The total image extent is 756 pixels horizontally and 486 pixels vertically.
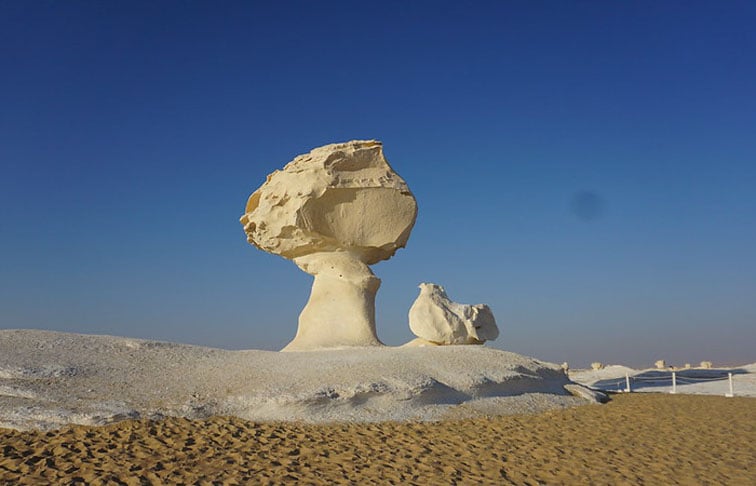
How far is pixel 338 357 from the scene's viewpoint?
417 inches

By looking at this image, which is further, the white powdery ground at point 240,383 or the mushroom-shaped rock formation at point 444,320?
the mushroom-shaped rock formation at point 444,320

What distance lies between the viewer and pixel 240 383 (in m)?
8.85

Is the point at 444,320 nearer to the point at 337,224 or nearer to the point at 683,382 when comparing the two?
the point at 337,224

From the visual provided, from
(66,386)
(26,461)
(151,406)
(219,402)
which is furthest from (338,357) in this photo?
(26,461)

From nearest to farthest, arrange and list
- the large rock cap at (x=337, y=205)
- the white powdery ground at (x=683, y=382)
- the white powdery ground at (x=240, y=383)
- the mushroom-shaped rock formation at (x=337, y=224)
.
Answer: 1. the white powdery ground at (x=240, y=383)
2. the mushroom-shaped rock formation at (x=337, y=224)
3. the large rock cap at (x=337, y=205)
4. the white powdery ground at (x=683, y=382)

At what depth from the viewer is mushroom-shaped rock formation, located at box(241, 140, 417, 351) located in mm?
14680

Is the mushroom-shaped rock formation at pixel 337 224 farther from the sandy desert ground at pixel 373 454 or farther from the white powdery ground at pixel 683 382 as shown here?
the white powdery ground at pixel 683 382

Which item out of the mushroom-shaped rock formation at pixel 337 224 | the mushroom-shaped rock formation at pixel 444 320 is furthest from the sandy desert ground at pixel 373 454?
the mushroom-shaped rock formation at pixel 337 224

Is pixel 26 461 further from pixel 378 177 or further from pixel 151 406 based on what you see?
pixel 378 177

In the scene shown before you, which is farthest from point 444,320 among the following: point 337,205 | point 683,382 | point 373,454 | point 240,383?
point 683,382

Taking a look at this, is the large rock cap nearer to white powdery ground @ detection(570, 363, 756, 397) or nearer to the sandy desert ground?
the sandy desert ground

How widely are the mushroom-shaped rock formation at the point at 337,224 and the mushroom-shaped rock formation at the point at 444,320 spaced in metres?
1.22

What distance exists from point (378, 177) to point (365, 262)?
238cm

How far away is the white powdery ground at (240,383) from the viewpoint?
770 cm
